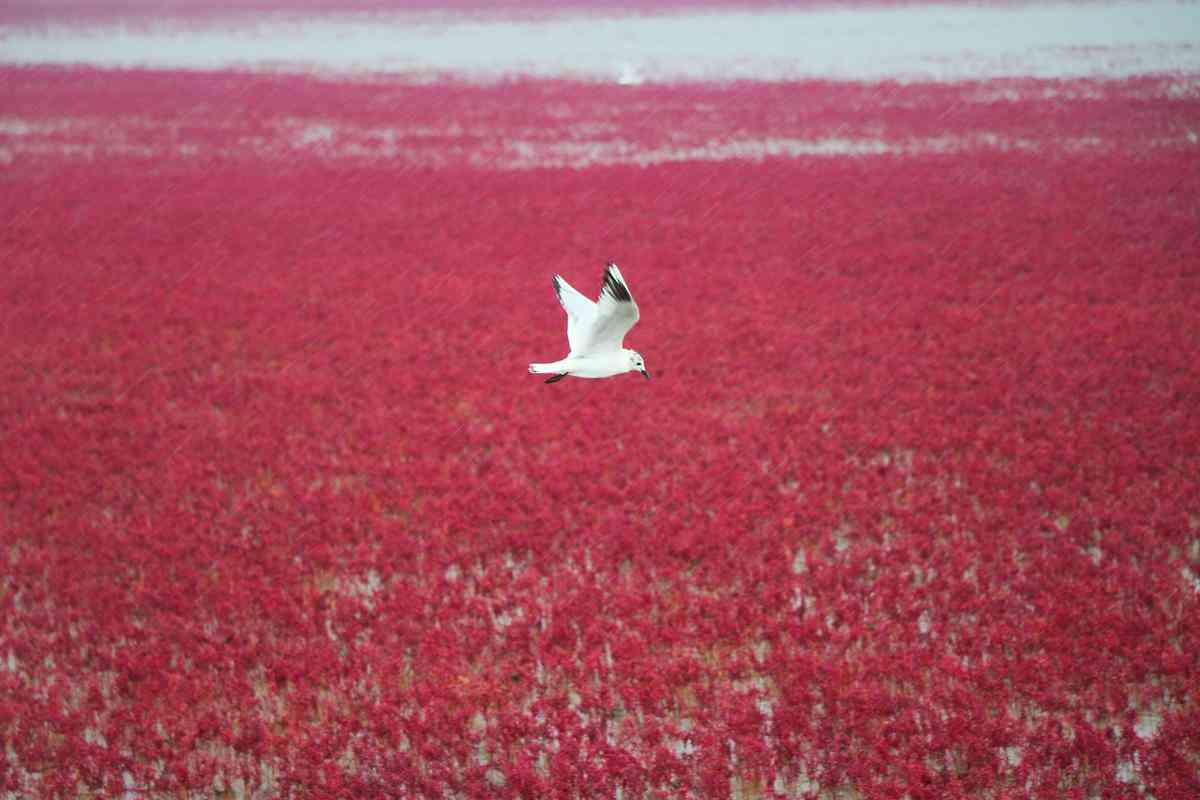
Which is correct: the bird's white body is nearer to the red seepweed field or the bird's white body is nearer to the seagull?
the seagull

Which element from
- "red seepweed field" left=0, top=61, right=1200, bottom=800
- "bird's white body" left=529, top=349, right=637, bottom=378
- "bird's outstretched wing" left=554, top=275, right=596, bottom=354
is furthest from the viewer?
"red seepweed field" left=0, top=61, right=1200, bottom=800

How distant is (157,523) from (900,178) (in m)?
13.9

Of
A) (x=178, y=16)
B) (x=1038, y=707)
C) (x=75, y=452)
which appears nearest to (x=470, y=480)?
(x=75, y=452)

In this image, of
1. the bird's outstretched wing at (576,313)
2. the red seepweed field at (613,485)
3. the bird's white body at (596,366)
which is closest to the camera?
the bird's white body at (596,366)

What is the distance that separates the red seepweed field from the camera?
5316 millimetres

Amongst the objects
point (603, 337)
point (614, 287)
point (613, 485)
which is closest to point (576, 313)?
point (603, 337)

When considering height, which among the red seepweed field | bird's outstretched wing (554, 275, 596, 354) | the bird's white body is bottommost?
the red seepweed field

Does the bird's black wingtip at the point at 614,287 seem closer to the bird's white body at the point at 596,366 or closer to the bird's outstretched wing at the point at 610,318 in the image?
the bird's outstretched wing at the point at 610,318

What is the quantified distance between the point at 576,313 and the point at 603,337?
0.18 meters

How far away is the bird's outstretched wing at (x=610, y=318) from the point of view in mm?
1796

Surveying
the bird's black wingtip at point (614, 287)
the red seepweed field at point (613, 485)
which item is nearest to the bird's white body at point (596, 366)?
the bird's black wingtip at point (614, 287)

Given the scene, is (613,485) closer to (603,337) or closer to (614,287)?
(603,337)

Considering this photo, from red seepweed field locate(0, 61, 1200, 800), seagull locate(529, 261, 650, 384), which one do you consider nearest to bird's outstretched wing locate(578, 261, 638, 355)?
seagull locate(529, 261, 650, 384)

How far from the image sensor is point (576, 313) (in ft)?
6.84
